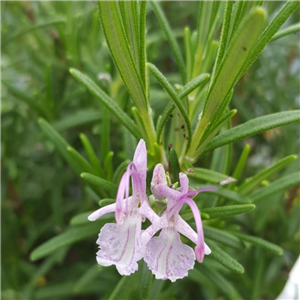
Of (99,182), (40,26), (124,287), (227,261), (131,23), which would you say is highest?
(131,23)

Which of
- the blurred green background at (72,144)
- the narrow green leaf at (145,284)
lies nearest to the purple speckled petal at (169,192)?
the narrow green leaf at (145,284)

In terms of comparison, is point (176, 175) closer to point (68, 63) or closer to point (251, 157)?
point (68, 63)

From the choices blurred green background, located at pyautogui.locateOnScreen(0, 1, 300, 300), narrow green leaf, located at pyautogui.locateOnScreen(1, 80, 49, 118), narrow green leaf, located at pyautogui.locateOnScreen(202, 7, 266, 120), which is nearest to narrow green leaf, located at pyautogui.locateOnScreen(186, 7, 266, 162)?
narrow green leaf, located at pyautogui.locateOnScreen(202, 7, 266, 120)

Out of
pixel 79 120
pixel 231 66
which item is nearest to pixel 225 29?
pixel 231 66

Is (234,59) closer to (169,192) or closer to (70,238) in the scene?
(169,192)

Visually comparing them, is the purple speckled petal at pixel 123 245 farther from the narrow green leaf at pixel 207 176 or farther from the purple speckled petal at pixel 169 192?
the narrow green leaf at pixel 207 176
